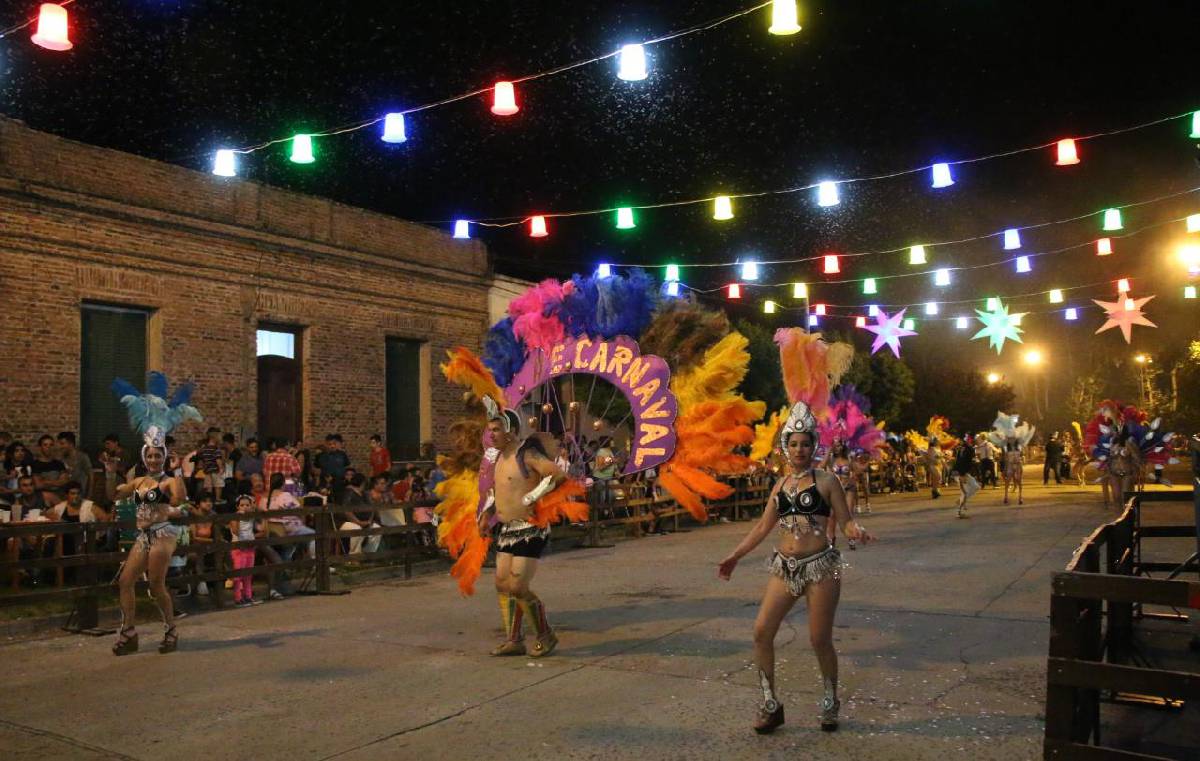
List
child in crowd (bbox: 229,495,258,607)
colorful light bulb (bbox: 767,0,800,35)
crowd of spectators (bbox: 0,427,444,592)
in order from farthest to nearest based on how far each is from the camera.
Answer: crowd of spectators (bbox: 0,427,444,592) → child in crowd (bbox: 229,495,258,607) → colorful light bulb (bbox: 767,0,800,35)

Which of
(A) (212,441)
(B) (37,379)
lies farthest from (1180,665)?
(B) (37,379)

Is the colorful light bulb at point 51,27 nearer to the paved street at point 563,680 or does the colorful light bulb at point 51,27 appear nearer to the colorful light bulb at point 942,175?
the paved street at point 563,680

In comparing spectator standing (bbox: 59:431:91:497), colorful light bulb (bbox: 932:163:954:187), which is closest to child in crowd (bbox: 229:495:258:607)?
spectator standing (bbox: 59:431:91:497)

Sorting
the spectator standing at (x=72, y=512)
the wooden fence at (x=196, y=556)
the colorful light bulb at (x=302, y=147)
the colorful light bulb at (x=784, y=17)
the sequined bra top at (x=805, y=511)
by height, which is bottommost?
the wooden fence at (x=196, y=556)

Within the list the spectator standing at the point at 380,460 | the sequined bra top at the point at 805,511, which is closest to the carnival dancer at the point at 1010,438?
the spectator standing at the point at 380,460

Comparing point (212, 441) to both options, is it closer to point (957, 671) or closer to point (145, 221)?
point (145, 221)

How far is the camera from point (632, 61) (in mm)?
11594

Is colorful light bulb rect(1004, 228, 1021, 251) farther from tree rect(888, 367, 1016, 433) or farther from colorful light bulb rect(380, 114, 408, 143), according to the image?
tree rect(888, 367, 1016, 433)

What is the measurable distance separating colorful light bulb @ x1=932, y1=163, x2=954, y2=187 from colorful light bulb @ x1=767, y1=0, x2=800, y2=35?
5859 mm

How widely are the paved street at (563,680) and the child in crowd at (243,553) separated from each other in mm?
553

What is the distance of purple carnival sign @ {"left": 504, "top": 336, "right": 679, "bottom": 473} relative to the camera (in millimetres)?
8938

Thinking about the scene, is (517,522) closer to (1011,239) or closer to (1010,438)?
(1011,239)

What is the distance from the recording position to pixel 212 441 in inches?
596

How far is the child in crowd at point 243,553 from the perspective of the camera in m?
11.5
